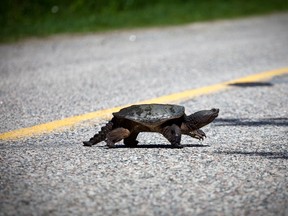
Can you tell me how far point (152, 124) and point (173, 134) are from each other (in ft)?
0.53

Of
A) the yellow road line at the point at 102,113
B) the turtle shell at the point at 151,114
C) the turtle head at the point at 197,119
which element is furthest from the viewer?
the yellow road line at the point at 102,113

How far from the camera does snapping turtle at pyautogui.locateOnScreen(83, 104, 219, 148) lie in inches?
171

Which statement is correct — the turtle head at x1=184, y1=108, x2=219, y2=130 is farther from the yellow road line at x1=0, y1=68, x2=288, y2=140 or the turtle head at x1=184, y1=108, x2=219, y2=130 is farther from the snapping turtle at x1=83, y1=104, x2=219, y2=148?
the yellow road line at x1=0, y1=68, x2=288, y2=140

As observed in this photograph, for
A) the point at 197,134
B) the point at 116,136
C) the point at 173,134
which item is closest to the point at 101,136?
the point at 116,136

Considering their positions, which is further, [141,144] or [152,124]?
[141,144]

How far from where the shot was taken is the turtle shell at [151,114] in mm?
4336

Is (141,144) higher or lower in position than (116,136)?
lower

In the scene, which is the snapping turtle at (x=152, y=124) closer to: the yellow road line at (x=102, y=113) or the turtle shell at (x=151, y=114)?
the turtle shell at (x=151, y=114)

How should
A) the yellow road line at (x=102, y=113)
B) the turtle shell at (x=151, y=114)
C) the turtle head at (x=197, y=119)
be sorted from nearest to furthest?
the turtle shell at (x=151, y=114), the turtle head at (x=197, y=119), the yellow road line at (x=102, y=113)

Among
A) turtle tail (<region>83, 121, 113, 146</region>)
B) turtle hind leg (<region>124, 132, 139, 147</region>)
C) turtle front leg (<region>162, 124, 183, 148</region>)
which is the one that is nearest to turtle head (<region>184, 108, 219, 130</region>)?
turtle front leg (<region>162, 124, 183, 148</region>)

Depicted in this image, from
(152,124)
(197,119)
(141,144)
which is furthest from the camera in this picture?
(141,144)

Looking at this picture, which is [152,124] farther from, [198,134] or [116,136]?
[198,134]

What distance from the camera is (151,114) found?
4.35m

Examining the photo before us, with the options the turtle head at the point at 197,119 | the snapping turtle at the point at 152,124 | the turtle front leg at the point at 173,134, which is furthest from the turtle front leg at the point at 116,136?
the turtle head at the point at 197,119
